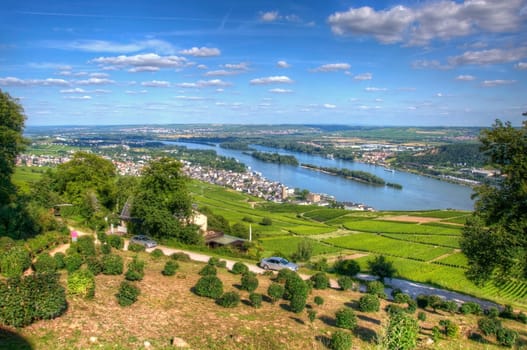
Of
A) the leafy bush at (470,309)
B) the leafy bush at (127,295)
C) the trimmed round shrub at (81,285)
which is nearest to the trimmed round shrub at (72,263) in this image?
the trimmed round shrub at (81,285)

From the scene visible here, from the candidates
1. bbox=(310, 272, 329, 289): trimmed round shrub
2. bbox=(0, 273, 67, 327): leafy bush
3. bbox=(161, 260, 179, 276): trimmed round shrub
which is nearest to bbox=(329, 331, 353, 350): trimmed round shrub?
bbox=(0, 273, 67, 327): leafy bush

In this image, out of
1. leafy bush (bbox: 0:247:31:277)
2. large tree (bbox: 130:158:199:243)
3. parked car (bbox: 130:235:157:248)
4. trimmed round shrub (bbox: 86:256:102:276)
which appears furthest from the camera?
large tree (bbox: 130:158:199:243)

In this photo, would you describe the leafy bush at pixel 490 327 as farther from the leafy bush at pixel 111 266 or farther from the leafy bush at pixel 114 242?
the leafy bush at pixel 114 242

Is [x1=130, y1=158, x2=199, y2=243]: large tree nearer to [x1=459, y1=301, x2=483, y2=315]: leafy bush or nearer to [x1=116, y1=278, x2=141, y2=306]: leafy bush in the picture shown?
[x1=116, y1=278, x2=141, y2=306]: leafy bush

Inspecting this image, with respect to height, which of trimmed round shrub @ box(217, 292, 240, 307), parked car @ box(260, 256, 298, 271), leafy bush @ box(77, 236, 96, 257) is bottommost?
parked car @ box(260, 256, 298, 271)

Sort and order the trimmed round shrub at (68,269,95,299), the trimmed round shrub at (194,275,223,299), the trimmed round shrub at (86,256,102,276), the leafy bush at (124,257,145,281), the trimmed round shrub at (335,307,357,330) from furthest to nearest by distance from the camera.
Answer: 1. the trimmed round shrub at (86,256,102,276)
2. the leafy bush at (124,257,145,281)
3. the trimmed round shrub at (194,275,223,299)
4. the trimmed round shrub at (335,307,357,330)
5. the trimmed round shrub at (68,269,95,299)

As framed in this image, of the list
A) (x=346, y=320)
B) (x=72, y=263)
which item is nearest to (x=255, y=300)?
(x=346, y=320)

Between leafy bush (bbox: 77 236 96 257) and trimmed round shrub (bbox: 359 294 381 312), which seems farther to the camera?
leafy bush (bbox: 77 236 96 257)

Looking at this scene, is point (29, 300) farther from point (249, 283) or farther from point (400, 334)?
point (400, 334)
